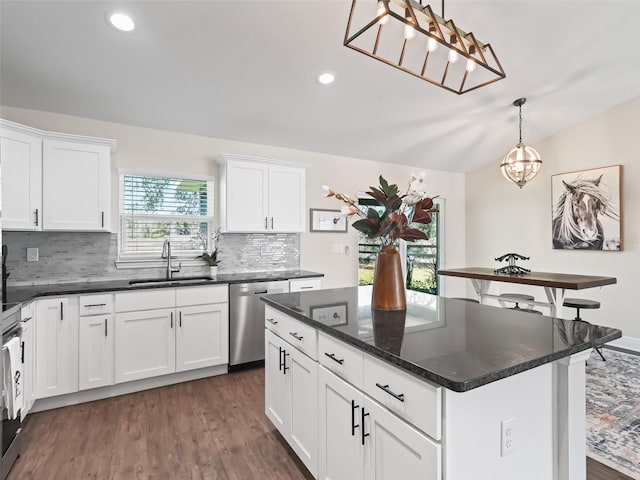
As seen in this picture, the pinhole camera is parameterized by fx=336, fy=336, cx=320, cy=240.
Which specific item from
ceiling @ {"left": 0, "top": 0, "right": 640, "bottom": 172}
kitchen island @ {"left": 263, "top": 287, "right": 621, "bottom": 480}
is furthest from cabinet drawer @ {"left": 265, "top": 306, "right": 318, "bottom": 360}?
ceiling @ {"left": 0, "top": 0, "right": 640, "bottom": 172}

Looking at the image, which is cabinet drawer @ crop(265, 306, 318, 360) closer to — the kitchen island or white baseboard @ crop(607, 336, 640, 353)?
the kitchen island

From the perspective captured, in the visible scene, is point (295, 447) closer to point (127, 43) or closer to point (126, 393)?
point (126, 393)

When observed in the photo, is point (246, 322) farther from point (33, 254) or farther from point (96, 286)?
point (33, 254)

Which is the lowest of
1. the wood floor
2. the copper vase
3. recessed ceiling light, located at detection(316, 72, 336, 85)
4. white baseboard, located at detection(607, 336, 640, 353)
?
the wood floor

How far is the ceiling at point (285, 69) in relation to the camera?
2.29 metres

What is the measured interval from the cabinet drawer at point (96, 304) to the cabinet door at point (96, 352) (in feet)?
0.13

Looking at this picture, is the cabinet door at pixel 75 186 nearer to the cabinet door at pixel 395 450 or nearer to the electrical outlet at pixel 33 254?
the electrical outlet at pixel 33 254

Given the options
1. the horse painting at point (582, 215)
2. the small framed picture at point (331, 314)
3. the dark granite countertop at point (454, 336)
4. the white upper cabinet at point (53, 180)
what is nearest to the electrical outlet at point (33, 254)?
the white upper cabinet at point (53, 180)

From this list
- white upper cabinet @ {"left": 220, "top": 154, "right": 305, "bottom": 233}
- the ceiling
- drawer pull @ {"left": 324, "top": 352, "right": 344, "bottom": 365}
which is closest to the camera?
drawer pull @ {"left": 324, "top": 352, "right": 344, "bottom": 365}

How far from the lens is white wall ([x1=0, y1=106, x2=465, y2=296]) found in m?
3.23

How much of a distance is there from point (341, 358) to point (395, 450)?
0.40 metres

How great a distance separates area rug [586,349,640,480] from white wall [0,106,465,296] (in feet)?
8.20

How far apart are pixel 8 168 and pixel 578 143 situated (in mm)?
6112

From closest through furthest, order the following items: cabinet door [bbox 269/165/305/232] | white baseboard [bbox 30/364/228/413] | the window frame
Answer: white baseboard [bbox 30/364/228/413] → the window frame → cabinet door [bbox 269/165/305/232]
